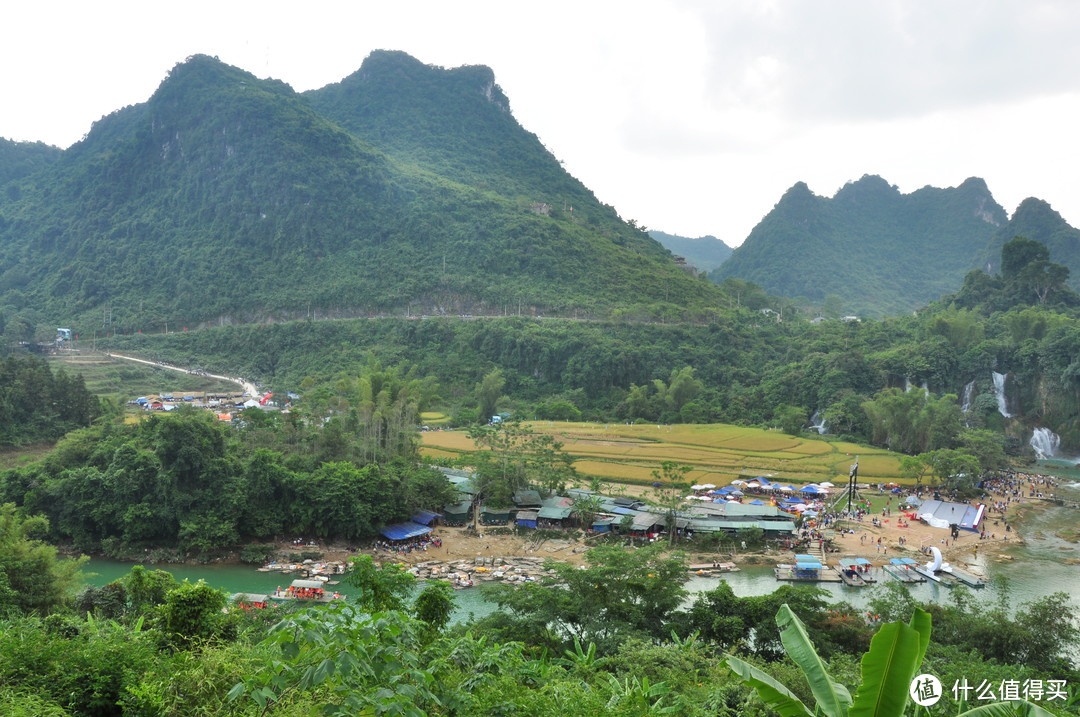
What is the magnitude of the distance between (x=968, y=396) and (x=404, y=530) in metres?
39.1

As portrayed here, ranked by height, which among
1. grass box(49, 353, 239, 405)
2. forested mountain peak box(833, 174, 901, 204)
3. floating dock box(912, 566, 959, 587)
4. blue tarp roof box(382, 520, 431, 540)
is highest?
forested mountain peak box(833, 174, 901, 204)

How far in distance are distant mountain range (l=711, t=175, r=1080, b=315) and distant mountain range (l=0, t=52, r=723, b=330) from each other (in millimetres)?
37364

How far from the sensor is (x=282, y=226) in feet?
243

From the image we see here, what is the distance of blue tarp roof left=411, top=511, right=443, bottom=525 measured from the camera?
2494cm

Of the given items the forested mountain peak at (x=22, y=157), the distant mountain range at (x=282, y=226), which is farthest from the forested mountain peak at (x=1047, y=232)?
the forested mountain peak at (x=22, y=157)

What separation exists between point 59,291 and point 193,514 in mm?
60672

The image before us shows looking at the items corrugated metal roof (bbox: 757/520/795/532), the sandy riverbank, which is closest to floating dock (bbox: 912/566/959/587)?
the sandy riverbank

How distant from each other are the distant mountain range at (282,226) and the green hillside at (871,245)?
3741cm

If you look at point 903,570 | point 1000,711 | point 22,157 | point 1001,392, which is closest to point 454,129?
point 22,157

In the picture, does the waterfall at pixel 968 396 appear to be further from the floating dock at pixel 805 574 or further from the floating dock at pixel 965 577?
the floating dock at pixel 805 574

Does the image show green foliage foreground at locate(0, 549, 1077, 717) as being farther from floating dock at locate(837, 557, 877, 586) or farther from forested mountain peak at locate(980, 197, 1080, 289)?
forested mountain peak at locate(980, 197, 1080, 289)

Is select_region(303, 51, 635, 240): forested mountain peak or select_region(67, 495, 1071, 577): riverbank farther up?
select_region(303, 51, 635, 240): forested mountain peak

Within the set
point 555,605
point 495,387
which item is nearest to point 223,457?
point 555,605

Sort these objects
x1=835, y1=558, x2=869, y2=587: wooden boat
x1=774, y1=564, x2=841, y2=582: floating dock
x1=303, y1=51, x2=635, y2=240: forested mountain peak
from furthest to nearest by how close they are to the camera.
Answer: x1=303, y1=51, x2=635, y2=240: forested mountain peak
x1=774, y1=564, x2=841, y2=582: floating dock
x1=835, y1=558, x2=869, y2=587: wooden boat
